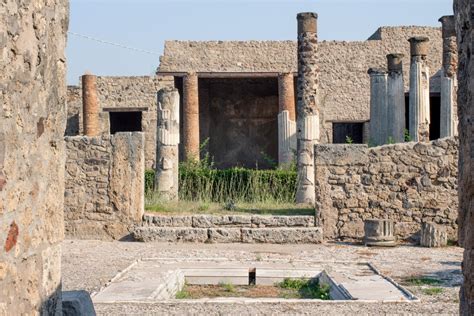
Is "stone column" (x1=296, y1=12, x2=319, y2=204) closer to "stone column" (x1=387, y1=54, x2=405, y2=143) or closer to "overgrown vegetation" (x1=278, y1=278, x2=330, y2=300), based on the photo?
"stone column" (x1=387, y1=54, x2=405, y2=143)

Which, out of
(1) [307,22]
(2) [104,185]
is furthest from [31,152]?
(1) [307,22]

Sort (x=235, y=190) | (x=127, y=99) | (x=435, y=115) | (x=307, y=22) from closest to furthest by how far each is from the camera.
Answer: (x=235, y=190), (x=307, y=22), (x=127, y=99), (x=435, y=115)

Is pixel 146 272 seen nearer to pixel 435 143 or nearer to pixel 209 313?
pixel 209 313

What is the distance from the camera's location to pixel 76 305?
335 cm

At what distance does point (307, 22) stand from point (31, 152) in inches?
521

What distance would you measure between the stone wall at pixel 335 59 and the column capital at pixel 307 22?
25.3ft

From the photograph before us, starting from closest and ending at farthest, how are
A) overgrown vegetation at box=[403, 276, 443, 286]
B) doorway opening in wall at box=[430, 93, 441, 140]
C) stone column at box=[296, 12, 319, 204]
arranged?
overgrown vegetation at box=[403, 276, 443, 286], stone column at box=[296, 12, 319, 204], doorway opening in wall at box=[430, 93, 441, 140]

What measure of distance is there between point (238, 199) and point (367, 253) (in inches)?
168

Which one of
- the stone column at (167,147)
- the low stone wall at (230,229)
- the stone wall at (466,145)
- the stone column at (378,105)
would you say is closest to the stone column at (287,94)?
the stone column at (378,105)

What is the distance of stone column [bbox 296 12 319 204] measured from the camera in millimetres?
14445

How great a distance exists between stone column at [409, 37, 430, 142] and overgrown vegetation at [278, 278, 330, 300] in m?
11.1

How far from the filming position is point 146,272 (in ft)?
27.4

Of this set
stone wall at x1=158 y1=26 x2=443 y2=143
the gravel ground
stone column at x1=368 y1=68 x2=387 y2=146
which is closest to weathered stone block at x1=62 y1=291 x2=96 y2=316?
the gravel ground

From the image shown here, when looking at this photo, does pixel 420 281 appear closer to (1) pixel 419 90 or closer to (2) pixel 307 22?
(2) pixel 307 22
